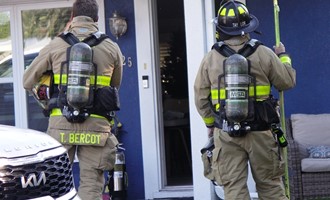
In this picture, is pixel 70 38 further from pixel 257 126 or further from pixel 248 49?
pixel 257 126

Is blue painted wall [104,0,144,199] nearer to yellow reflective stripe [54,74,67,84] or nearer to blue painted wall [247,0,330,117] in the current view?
blue painted wall [247,0,330,117]

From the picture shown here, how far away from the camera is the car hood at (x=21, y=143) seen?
393 centimetres

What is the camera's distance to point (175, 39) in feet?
33.6

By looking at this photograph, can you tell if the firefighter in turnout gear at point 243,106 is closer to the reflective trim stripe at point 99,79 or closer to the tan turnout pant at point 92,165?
the reflective trim stripe at point 99,79

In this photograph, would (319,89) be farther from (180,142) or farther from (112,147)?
(112,147)

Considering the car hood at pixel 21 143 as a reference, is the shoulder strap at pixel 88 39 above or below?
above

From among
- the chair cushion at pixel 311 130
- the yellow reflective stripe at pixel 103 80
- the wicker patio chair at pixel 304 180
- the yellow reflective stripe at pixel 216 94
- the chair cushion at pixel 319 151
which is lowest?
the wicker patio chair at pixel 304 180

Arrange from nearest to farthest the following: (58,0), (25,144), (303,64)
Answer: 1. (25,144)
2. (303,64)
3. (58,0)

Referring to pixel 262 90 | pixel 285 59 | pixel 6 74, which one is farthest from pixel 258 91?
pixel 6 74

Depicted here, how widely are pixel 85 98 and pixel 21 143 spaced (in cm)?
160

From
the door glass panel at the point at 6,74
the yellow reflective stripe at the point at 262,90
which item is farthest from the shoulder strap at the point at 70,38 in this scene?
the door glass panel at the point at 6,74

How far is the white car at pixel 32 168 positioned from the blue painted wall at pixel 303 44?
14.6 ft

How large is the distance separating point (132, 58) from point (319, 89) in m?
2.28

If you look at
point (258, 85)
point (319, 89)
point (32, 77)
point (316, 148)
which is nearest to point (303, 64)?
point (319, 89)
